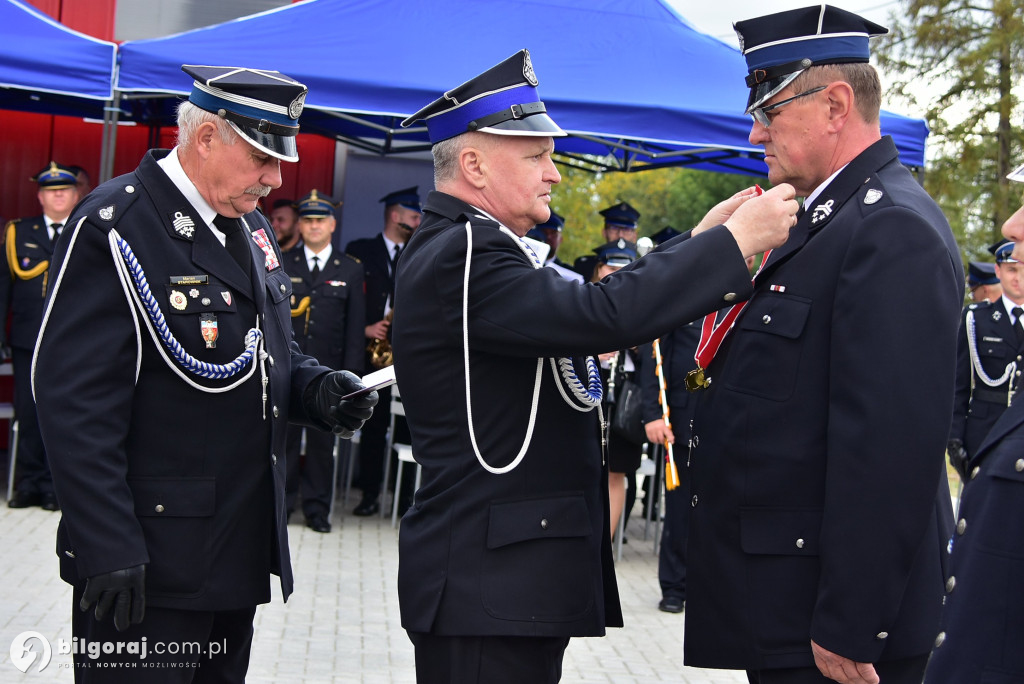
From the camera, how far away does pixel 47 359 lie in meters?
2.63

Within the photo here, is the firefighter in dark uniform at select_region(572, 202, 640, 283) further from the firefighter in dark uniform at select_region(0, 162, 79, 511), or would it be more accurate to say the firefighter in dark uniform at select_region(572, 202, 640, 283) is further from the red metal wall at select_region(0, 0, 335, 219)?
the firefighter in dark uniform at select_region(0, 162, 79, 511)

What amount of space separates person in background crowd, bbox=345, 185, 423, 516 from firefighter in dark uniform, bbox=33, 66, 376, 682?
5.24 meters

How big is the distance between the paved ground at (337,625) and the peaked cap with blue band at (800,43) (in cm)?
319

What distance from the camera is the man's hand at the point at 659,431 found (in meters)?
6.57

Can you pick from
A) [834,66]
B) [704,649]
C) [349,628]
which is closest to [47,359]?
[704,649]

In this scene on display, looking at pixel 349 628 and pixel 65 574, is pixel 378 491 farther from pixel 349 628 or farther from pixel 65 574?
pixel 65 574

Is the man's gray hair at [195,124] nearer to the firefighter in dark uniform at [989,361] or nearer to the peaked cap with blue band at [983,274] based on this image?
the firefighter in dark uniform at [989,361]

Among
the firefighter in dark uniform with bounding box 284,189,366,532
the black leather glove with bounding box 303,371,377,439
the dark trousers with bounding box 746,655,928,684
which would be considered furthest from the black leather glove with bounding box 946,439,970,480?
the black leather glove with bounding box 303,371,377,439

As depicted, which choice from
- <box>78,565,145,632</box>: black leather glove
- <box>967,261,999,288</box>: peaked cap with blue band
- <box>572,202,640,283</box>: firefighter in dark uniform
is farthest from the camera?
<box>572,202,640,283</box>: firefighter in dark uniform

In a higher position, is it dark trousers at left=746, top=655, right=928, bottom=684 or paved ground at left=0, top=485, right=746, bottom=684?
dark trousers at left=746, top=655, right=928, bottom=684

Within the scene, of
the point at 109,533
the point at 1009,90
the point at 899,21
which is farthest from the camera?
the point at 899,21

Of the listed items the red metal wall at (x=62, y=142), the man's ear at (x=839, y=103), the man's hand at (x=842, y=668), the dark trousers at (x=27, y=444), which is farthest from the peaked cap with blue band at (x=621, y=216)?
the man's hand at (x=842, y=668)

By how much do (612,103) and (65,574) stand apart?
523cm

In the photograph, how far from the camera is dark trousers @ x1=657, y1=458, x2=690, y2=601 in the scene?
249 inches
